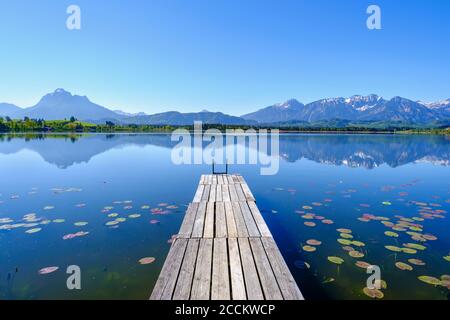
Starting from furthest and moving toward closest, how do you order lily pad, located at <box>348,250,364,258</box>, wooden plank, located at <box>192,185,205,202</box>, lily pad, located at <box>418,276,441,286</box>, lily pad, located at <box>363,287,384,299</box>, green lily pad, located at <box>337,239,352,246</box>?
wooden plank, located at <box>192,185,205,202</box> → green lily pad, located at <box>337,239,352,246</box> → lily pad, located at <box>348,250,364,258</box> → lily pad, located at <box>418,276,441,286</box> → lily pad, located at <box>363,287,384,299</box>

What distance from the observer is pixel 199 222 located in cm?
780

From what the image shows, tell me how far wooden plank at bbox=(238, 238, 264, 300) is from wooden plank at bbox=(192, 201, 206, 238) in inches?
51.0

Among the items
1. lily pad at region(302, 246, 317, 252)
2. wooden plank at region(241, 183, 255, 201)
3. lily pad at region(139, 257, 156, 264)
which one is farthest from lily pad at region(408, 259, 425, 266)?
lily pad at region(139, 257, 156, 264)

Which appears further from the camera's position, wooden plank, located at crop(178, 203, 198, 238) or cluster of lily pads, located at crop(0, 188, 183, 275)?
cluster of lily pads, located at crop(0, 188, 183, 275)

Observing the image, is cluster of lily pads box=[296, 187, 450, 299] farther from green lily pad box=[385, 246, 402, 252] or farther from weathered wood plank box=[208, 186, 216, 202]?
weathered wood plank box=[208, 186, 216, 202]

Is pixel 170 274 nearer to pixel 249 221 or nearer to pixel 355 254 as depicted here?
pixel 249 221

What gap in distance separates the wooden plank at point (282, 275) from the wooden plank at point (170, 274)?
1910 millimetres

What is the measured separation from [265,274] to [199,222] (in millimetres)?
3315

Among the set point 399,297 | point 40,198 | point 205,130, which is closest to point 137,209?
point 40,198

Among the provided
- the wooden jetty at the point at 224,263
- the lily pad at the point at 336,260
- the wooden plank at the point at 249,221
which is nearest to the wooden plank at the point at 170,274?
the wooden jetty at the point at 224,263

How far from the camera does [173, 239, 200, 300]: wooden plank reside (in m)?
4.27

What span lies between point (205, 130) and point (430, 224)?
125822mm

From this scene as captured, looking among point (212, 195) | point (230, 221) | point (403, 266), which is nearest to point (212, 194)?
point (212, 195)

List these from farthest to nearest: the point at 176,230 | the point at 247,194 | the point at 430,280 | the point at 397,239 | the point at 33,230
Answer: the point at 247,194 → the point at 176,230 → the point at 33,230 → the point at 397,239 → the point at 430,280
